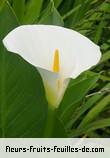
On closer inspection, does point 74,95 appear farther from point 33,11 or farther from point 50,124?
point 33,11

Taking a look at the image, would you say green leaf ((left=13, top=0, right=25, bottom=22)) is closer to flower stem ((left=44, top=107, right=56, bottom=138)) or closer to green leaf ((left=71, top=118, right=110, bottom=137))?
green leaf ((left=71, top=118, right=110, bottom=137))

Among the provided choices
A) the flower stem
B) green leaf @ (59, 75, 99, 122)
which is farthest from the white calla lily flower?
green leaf @ (59, 75, 99, 122)

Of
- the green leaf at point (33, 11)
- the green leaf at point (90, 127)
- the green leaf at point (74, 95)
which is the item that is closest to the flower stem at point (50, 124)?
the green leaf at point (74, 95)

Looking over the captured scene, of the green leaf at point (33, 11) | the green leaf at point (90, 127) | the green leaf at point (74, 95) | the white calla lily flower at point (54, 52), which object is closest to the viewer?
the white calla lily flower at point (54, 52)

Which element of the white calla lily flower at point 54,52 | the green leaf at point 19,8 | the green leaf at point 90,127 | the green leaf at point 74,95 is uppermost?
the white calla lily flower at point 54,52

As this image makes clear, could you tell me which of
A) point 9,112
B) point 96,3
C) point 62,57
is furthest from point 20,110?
point 96,3

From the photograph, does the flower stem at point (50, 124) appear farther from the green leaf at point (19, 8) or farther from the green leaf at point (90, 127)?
the green leaf at point (19, 8)

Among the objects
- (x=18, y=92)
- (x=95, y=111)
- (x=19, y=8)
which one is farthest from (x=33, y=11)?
(x=18, y=92)
